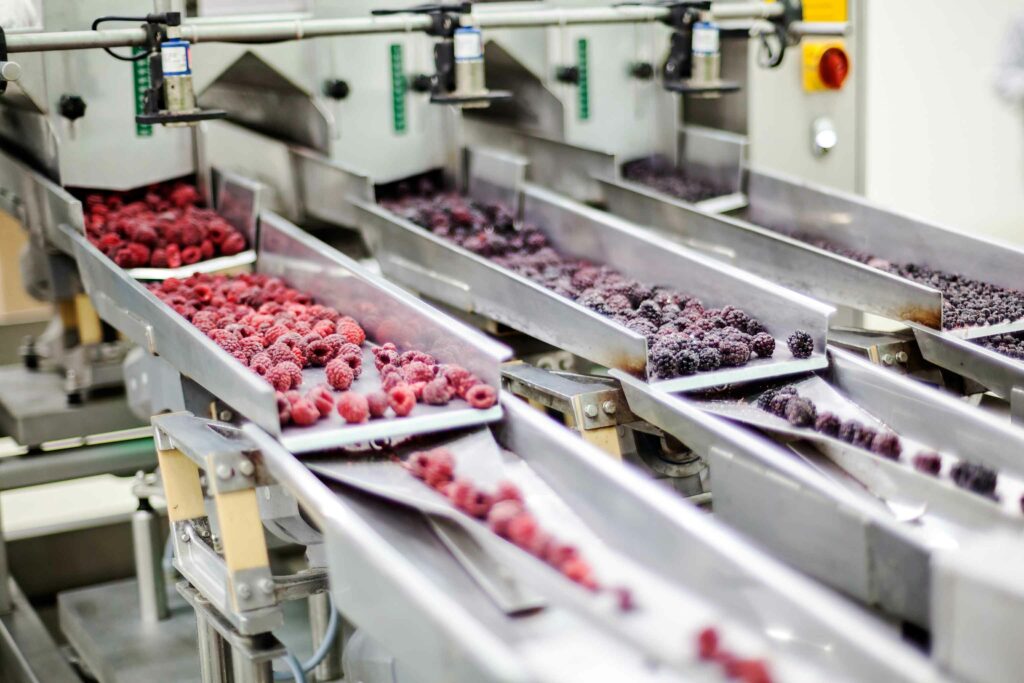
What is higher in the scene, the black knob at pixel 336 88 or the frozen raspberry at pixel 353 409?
the black knob at pixel 336 88

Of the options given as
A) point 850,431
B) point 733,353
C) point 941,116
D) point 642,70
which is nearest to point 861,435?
point 850,431

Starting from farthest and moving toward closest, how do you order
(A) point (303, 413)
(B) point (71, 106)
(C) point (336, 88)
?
(C) point (336, 88) < (B) point (71, 106) < (A) point (303, 413)

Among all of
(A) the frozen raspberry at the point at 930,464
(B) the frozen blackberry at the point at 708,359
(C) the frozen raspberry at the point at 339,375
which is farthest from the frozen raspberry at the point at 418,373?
(A) the frozen raspberry at the point at 930,464

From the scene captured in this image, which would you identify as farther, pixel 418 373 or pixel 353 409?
pixel 418 373

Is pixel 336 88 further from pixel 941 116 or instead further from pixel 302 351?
pixel 941 116

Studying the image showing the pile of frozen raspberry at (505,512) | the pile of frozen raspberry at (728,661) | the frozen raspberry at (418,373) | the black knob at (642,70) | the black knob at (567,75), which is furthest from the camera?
the black knob at (642,70)

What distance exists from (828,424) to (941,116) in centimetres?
216

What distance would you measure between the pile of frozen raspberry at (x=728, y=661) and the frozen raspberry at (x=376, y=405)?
2.58 feet

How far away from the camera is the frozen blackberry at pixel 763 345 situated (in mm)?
2418

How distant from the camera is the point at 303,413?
2.03 metres

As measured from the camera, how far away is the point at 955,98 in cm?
398

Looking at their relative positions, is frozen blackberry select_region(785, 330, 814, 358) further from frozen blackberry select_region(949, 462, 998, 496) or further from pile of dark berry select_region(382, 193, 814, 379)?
frozen blackberry select_region(949, 462, 998, 496)

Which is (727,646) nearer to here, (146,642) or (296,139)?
(146,642)

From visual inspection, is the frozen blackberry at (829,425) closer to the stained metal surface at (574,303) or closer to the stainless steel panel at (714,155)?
the stained metal surface at (574,303)
